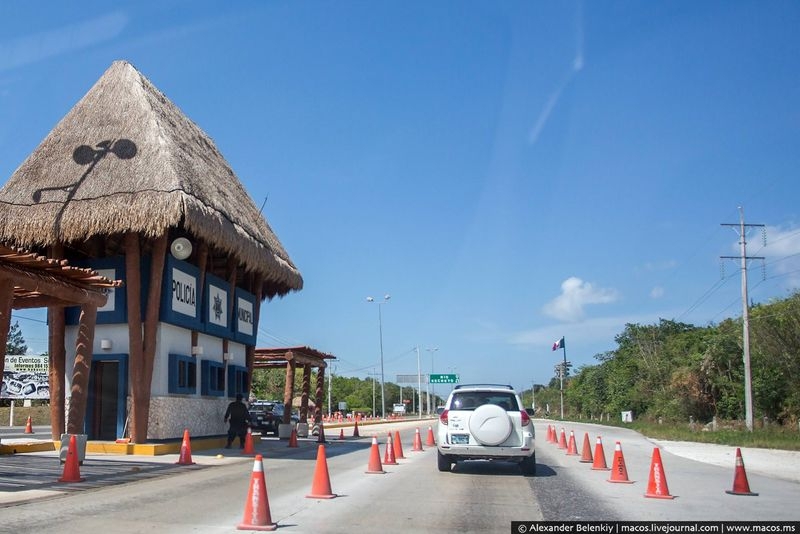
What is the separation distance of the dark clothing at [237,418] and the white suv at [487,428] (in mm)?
8600

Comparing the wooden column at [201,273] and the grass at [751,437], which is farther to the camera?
the grass at [751,437]

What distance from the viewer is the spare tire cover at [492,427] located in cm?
1397

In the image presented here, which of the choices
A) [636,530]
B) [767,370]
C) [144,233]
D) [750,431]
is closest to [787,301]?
[767,370]

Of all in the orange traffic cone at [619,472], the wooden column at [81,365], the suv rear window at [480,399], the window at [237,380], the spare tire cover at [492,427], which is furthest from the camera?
the window at [237,380]

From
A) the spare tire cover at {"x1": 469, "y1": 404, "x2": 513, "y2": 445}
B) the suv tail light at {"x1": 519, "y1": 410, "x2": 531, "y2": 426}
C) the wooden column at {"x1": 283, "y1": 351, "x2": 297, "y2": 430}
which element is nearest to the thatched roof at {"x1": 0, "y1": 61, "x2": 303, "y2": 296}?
the wooden column at {"x1": 283, "y1": 351, "x2": 297, "y2": 430}

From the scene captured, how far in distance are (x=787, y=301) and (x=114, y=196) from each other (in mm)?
36010

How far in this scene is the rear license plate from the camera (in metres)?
14.4

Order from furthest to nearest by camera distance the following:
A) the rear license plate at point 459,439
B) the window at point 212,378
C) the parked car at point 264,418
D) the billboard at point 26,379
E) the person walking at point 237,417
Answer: the billboard at point 26,379 < the parked car at point 264,418 < the window at point 212,378 < the person walking at point 237,417 < the rear license plate at point 459,439

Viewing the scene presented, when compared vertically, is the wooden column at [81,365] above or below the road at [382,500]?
above

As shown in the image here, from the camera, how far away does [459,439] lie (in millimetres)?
Result: 14414

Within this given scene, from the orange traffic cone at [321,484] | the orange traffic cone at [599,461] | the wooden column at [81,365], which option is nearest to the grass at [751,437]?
the orange traffic cone at [599,461]

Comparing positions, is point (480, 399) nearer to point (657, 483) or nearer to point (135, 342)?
point (657, 483)

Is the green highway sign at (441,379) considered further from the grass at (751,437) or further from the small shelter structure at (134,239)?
the small shelter structure at (134,239)

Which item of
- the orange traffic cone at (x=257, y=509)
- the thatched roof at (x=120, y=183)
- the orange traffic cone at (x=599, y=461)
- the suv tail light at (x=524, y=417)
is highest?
the thatched roof at (x=120, y=183)
